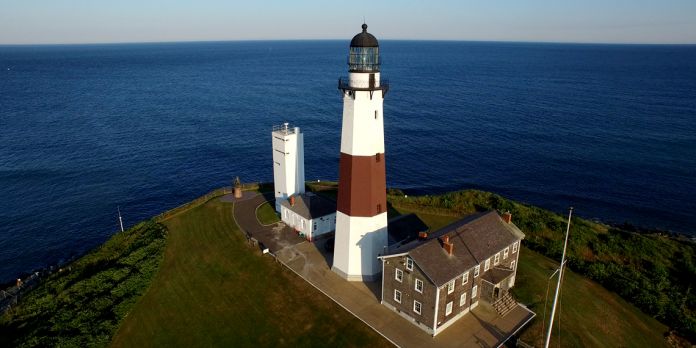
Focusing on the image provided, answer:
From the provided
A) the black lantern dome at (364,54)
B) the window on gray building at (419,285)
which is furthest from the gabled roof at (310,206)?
the black lantern dome at (364,54)

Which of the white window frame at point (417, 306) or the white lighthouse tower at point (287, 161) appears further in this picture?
the white lighthouse tower at point (287, 161)

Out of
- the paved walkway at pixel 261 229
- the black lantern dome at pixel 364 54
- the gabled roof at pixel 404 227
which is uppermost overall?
the black lantern dome at pixel 364 54

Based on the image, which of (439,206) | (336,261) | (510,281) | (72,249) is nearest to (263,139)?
(72,249)

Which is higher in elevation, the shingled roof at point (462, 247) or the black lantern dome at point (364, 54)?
the black lantern dome at point (364, 54)

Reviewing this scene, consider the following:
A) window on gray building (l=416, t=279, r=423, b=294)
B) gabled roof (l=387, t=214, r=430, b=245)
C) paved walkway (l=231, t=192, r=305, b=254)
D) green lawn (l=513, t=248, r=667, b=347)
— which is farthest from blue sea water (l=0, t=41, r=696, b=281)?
window on gray building (l=416, t=279, r=423, b=294)

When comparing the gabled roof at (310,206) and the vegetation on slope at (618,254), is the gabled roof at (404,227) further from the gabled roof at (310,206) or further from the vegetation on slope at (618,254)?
the gabled roof at (310,206)

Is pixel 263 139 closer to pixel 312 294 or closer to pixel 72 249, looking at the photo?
pixel 72 249

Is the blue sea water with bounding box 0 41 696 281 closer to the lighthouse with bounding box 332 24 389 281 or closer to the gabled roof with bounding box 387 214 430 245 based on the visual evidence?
the gabled roof with bounding box 387 214 430 245
